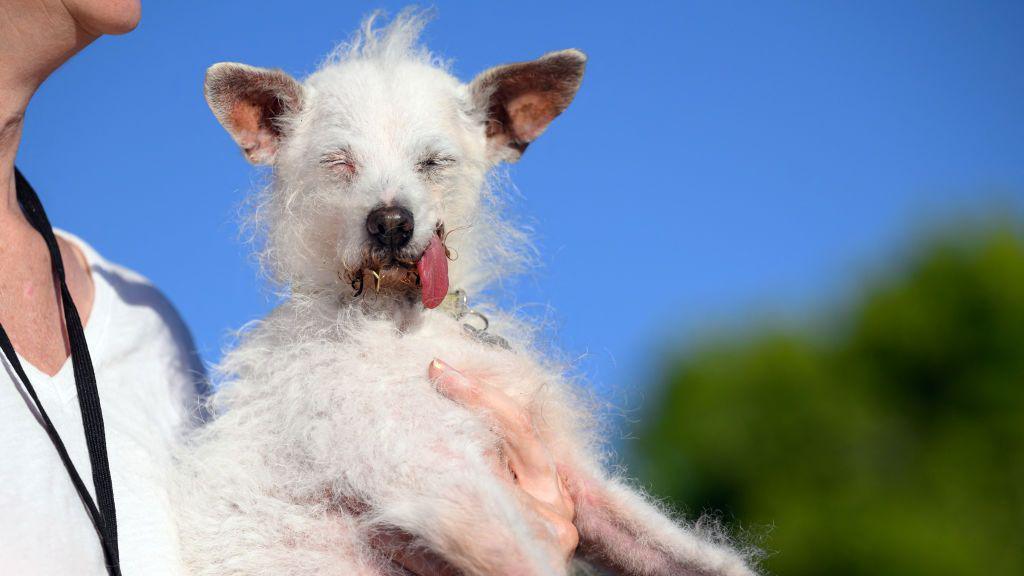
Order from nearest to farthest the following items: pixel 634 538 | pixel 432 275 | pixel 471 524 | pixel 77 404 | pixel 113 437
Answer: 1. pixel 471 524
2. pixel 77 404
3. pixel 113 437
4. pixel 432 275
5. pixel 634 538

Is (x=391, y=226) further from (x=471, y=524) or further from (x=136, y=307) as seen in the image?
(x=136, y=307)

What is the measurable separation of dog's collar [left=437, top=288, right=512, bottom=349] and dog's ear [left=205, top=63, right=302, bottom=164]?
0.92 metres

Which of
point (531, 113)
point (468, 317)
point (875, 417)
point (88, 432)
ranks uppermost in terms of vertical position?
point (875, 417)

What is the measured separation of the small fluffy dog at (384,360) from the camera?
2.71 meters

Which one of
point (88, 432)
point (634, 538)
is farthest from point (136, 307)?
point (634, 538)

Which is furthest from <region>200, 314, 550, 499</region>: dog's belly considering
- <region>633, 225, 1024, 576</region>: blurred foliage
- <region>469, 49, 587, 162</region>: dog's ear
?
<region>633, 225, 1024, 576</region>: blurred foliage

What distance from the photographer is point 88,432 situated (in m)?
2.64

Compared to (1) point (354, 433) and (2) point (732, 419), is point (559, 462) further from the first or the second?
(2) point (732, 419)

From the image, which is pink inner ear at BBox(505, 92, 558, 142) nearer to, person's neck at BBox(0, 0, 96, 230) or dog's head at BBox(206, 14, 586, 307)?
dog's head at BBox(206, 14, 586, 307)

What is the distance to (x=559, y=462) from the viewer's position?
3.27 meters

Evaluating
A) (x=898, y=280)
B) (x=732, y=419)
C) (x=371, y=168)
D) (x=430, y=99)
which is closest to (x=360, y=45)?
(x=430, y=99)

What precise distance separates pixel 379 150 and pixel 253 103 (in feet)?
2.03

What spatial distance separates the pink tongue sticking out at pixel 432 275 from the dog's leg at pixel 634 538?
80 centimetres

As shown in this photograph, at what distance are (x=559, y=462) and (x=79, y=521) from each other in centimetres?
156
